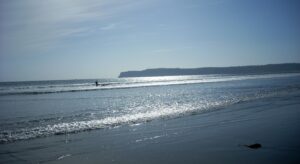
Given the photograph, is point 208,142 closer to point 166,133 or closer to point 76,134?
point 166,133

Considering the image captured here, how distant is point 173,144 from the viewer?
10695 mm

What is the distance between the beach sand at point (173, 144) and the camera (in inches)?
347

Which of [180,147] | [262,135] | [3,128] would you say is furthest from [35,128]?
[262,135]

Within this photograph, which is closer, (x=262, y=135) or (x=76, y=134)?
(x=262, y=135)

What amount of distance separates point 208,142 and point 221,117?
21.2ft

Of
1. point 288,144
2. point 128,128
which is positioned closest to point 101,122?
point 128,128

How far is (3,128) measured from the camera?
1458cm

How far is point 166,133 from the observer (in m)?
12.9

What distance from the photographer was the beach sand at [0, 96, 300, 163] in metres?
8.80

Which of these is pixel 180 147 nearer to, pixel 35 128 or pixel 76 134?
pixel 76 134

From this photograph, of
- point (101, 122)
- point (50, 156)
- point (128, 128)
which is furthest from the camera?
point (101, 122)

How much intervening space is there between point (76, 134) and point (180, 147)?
5.13m

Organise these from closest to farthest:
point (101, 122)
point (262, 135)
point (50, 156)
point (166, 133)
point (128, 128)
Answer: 1. point (50, 156)
2. point (262, 135)
3. point (166, 133)
4. point (128, 128)
5. point (101, 122)

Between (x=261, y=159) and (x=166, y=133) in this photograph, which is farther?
(x=166, y=133)
